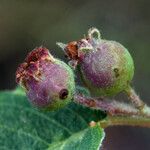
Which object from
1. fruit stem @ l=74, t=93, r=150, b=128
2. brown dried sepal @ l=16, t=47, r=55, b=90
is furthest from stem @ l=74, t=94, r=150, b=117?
brown dried sepal @ l=16, t=47, r=55, b=90

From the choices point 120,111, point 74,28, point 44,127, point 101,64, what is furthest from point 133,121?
point 74,28

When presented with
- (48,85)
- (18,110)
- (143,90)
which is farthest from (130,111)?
(143,90)

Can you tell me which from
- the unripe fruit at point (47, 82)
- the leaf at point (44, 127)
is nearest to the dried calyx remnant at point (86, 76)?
the unripe fruit at point (47, 82)

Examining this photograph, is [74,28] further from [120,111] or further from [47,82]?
[47,82]

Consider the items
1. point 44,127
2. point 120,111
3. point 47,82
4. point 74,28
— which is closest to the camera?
point 47,82

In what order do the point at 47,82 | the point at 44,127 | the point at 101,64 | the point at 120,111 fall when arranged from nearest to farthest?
the point at 47,82
the point at 101,64
the point at 120,111
the point at 44,127

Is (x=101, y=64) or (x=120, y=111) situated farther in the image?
(x=120, y=111)

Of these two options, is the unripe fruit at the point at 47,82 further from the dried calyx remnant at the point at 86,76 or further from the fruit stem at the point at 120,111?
the fruit stem at the point at 120,111
